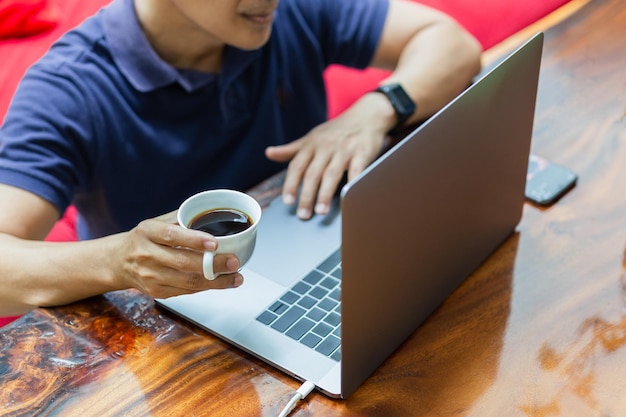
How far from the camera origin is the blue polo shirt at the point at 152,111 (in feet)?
3.42

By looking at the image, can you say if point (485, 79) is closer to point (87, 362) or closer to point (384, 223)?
point (384, 223)

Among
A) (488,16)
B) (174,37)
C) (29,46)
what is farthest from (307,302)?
(488,16)

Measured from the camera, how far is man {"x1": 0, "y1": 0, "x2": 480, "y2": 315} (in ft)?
2.92

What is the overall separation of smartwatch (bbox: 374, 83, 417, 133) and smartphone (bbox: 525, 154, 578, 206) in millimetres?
227

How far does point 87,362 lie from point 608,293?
0.60 metres

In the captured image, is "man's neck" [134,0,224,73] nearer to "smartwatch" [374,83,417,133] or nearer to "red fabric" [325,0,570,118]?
"smartwatch" [374,83,417,133]

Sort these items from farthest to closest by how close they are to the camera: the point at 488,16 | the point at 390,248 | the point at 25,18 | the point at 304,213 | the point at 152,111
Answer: the point at 488,16, the point at 25,18, the point at 152,111, the point at 304,213, the point at 390,248

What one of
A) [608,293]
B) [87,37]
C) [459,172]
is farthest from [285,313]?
[87,37]

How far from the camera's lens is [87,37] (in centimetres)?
112

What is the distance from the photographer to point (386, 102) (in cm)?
119

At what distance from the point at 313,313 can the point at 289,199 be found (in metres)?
0.24

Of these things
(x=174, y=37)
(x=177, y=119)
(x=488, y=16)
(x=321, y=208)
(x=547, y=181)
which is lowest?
(x=488, y=16)

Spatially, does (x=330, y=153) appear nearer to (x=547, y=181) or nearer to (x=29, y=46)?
(x=547, y=181)

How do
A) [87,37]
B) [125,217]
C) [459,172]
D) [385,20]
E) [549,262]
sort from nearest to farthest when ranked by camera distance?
[459,172]
[549,262]
[87,37]
[125,217]
[385,20]
